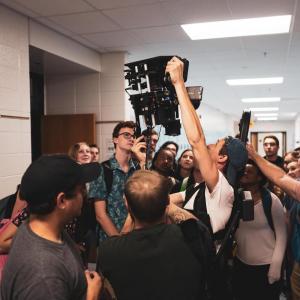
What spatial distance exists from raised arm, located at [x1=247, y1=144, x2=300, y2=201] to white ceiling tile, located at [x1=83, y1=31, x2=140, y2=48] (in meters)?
2.27

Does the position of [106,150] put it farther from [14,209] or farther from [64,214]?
[64,214]

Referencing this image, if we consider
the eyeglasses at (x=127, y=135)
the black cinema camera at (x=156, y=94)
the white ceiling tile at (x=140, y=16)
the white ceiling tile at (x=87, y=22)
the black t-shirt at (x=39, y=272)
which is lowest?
the black t-shirt at (x=39, y=272)

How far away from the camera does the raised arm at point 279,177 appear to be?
Answer: 191 centimetres

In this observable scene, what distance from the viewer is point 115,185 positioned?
212 cm

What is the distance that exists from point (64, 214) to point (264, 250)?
1397mm

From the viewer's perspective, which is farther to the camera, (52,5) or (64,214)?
(52,5)

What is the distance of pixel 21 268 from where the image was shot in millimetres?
905

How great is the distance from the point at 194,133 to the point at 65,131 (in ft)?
10.8

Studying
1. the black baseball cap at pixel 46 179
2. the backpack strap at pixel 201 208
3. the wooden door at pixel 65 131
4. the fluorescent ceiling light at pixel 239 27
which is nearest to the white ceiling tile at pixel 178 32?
the fluorescent ceiling light at pixel 239 27

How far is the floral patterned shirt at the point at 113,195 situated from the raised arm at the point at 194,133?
0.74 metres

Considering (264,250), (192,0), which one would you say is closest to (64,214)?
(264,250)

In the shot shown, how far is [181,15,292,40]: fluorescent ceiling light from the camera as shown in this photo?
329 centimetres

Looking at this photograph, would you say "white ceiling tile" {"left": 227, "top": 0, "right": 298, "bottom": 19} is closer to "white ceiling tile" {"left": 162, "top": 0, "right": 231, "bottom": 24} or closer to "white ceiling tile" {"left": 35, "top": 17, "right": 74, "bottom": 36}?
"white ceiling tile" {"left": 162, "top": 0, "right": 231, "bottom": 24}

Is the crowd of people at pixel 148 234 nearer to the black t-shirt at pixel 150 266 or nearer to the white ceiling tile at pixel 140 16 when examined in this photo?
the black t-shirt at pixel 150 266
